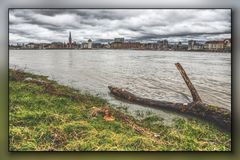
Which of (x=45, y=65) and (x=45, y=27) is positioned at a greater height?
(x=45, y=27)

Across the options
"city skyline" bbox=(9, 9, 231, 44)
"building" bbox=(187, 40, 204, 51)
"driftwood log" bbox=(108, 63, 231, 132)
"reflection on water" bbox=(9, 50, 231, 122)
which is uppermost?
"city skyline" bbox=(9, 9, 231, 44)

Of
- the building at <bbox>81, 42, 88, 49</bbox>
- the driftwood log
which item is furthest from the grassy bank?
the building at <bbox>81, 42, 88, 49</bbox>

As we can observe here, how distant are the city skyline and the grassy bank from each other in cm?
58

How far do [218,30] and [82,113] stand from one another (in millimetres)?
1335

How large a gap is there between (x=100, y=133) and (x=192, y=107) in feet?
2.61

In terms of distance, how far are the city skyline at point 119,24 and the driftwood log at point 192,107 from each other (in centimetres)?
34

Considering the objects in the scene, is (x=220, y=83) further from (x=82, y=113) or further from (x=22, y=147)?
(x=22, y=147)

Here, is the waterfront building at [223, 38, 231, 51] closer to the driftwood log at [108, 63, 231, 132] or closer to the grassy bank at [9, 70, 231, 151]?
the driftwood log at [108, 63, 231, 132]

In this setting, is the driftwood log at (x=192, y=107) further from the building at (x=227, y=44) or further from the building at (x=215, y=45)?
the building at (x=227, y=44)

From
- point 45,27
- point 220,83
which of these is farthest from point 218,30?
point 45,27

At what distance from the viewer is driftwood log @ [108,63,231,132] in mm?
2781

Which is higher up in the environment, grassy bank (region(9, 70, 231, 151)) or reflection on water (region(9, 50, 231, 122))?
reflection on water (region(9, 50, 231, 122))

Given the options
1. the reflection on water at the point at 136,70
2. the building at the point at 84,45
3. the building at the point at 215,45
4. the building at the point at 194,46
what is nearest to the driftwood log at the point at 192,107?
the reflection on water at the point at 136,70
